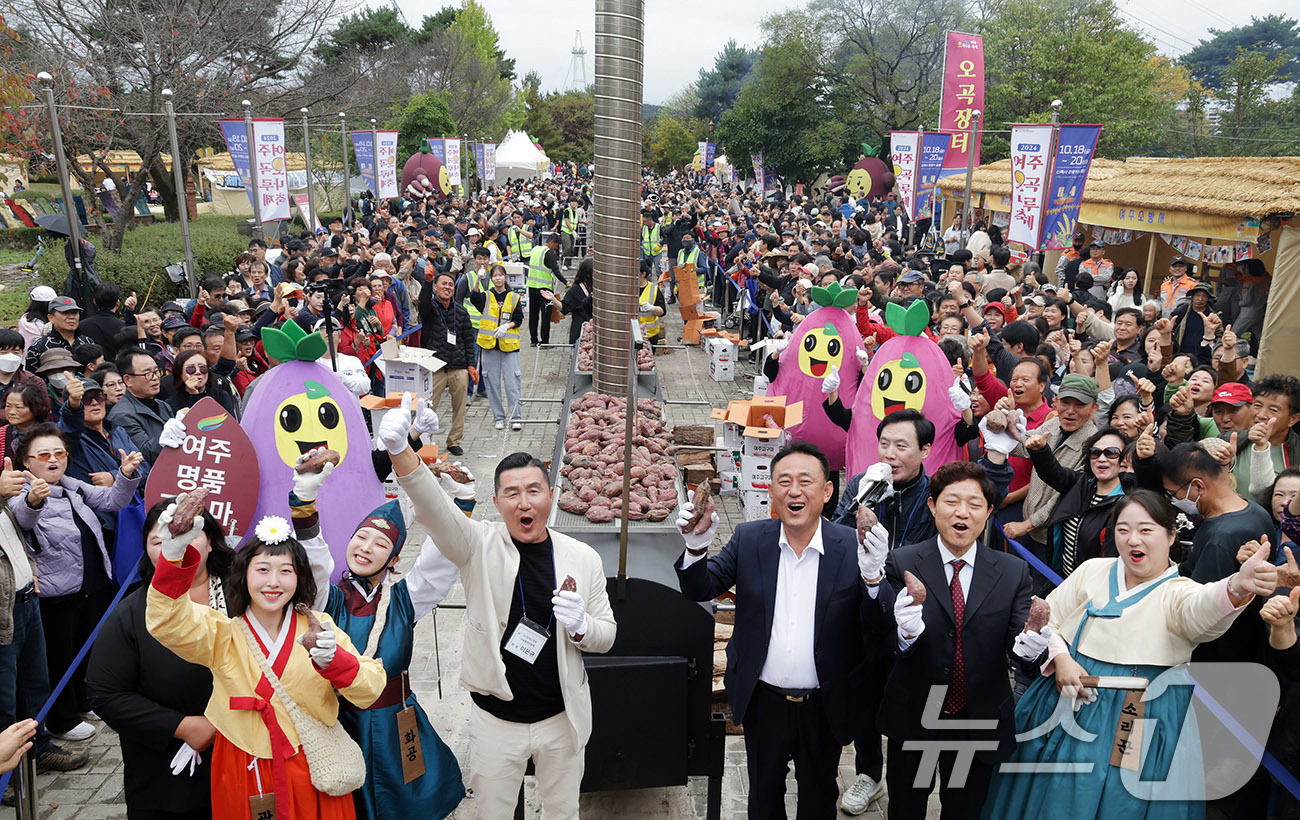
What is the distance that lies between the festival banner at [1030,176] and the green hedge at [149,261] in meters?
12.0

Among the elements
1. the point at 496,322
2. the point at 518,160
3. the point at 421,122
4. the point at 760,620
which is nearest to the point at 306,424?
the point at 760,620

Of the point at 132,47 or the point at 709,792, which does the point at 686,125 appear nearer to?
the point at 132,47

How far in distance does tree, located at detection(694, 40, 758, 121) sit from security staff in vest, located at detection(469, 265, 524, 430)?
61951 millimetres

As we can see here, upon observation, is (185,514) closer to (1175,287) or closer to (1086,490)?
(1086,490)

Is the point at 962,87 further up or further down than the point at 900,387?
further up

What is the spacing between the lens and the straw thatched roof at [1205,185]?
1038 centimetres

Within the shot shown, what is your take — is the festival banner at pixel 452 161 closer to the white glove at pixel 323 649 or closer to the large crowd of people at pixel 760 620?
the large crowd of people at pixel 760 620

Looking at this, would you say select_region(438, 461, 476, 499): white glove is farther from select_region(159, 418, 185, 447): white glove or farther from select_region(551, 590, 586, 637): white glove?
select_region(159, 418, 185, 447): white glove

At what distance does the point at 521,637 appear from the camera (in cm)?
325

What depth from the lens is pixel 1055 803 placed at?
10.8ft

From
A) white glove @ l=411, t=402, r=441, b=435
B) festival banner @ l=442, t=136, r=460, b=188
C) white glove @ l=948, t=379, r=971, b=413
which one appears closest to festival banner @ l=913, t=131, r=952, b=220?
white glove @ l=948, t=379, r=971, b=413

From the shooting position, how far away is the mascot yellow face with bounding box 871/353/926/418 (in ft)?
18.7

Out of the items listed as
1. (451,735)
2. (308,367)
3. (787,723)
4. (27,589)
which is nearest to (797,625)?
(787,723)

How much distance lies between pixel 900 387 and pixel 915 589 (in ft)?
9.37
